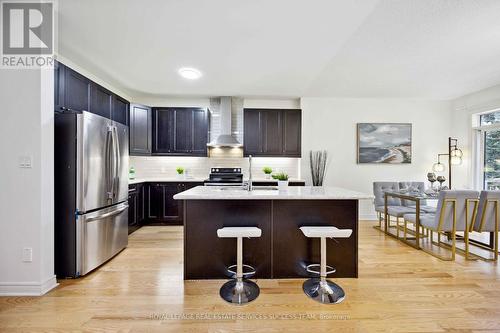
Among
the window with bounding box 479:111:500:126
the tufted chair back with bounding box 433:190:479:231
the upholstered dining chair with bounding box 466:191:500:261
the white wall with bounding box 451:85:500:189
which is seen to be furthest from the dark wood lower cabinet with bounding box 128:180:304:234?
the window with bounding box 479:111:500:126

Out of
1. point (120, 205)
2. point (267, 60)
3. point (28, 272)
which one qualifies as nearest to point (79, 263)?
point (28, 272)

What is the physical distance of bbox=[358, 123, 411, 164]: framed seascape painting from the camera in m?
5.25

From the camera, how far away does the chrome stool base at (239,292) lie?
212cm

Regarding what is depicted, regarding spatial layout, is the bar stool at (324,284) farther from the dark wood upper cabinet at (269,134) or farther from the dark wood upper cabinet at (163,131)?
the dark wood upper cabinet at (163,131)

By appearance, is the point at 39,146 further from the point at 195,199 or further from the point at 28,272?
the point at 195,199

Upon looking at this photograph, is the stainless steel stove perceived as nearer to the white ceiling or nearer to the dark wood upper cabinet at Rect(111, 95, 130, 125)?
the white ceiling

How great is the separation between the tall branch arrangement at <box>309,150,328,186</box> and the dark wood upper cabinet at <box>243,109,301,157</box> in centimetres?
34

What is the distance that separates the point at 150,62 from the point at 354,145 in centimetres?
433

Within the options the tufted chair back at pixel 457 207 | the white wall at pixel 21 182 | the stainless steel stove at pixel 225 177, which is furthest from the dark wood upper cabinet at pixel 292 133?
the white wall at pixel 21 182

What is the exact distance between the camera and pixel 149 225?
15.6ft

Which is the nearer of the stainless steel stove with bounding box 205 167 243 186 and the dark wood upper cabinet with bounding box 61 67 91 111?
the dark wood upper cabinet with bounding box 61 67 91 111

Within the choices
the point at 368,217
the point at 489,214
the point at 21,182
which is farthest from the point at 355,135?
the point at 21,182

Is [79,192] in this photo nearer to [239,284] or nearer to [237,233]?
[237,233]

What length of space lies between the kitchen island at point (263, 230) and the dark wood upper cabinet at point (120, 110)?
8.23 ft
